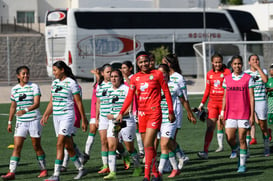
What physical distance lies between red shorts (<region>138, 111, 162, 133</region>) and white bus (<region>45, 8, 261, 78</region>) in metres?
24.7

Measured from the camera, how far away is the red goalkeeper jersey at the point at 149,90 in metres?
9.70

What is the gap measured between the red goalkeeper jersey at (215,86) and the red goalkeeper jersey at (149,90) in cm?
317

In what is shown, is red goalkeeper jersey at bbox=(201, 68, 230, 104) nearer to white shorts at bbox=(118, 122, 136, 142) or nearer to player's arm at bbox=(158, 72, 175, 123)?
white shorts at bbox=(118, 122, 136, 142)

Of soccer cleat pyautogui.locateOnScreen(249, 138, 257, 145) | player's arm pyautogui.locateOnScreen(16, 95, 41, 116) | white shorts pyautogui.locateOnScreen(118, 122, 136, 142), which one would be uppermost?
player's arm pyautogui.locateOnScreen(16, 95, 41, 116)

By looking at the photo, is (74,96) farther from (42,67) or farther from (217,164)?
(42,67)

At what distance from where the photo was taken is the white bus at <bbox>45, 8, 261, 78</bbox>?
36.3 m

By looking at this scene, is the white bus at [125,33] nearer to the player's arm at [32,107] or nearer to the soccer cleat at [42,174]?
the soccer cleat at [42,174]

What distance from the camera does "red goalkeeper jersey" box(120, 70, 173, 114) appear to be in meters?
9.70

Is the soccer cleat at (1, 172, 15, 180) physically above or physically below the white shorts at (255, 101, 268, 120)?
below

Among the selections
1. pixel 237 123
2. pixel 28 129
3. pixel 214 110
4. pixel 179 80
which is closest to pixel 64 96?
pixel 28 129

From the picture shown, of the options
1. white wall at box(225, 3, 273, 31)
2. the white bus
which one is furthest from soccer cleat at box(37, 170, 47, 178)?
white wall at box(225, 3, 273, 31)

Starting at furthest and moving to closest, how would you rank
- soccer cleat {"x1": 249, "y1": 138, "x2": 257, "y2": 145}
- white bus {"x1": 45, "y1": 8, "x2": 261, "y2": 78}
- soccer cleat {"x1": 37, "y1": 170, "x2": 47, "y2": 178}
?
white bus {"x1": 45, "y1": 8, "x2": 261, "y2": 78}, soccer cleat {"x1": 249, "y1": 138, "x2": 257, "y2": 145}, soccer cleat {"x1": 37, "y1": 170, "x2": 47, "y2": 178}

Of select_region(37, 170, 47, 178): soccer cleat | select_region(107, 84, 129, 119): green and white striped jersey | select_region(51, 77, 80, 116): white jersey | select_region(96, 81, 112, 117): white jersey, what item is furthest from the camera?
select_region(96, 81, 112, 117): white jersey

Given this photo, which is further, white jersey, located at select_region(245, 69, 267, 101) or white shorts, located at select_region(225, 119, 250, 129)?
white jersey, located at select_region(245, 69, 267, 101)
